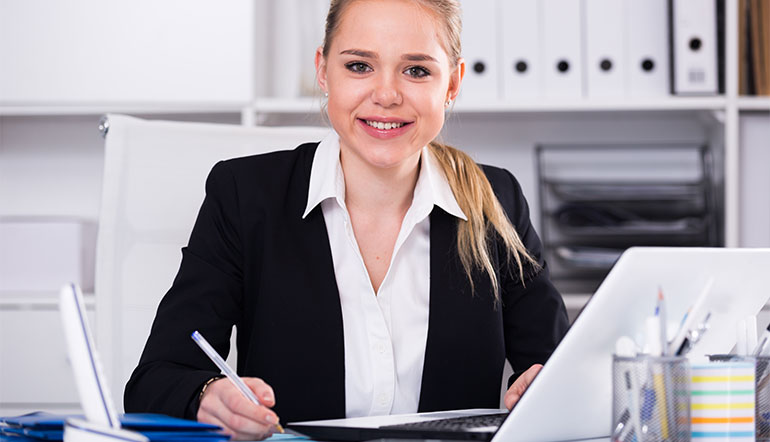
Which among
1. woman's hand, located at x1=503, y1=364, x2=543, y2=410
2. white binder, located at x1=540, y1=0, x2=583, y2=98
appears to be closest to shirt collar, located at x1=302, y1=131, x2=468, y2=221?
woman's hand, located at x1=503, y1=364, x2=543, y2=410

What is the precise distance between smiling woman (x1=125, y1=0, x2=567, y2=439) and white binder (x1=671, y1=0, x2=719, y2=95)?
0.90m

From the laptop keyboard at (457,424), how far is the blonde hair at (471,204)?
1.40 feet

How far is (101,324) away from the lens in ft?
4.28

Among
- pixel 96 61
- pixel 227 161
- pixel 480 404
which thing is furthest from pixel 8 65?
pixel 480 404

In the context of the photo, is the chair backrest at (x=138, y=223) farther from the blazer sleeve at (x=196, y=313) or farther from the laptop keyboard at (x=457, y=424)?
the laptop keyboard at (x=457, y=424)

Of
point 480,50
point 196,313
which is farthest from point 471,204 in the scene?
point 480,50

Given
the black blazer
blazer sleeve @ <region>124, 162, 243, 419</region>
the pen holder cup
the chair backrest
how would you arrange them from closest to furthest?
the pen holder cup, blazer sleeve @ <region>124, 162, 243, 419</region>, the black blazer, the chair backrest

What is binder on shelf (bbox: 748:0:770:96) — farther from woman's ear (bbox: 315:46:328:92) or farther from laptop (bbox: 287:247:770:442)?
laptop (bbox: 287:247:770:442)

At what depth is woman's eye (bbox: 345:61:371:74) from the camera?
4.09 feet

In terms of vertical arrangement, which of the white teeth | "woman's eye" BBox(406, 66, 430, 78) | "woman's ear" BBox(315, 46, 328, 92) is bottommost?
the white teeth

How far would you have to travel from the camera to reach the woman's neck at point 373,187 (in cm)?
133

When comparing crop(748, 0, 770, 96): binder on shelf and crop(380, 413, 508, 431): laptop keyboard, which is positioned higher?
crop(748, 0, 770, 96): binder on shelf

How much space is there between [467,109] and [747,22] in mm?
707

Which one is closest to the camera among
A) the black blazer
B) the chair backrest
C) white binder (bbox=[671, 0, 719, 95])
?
the black blazer
